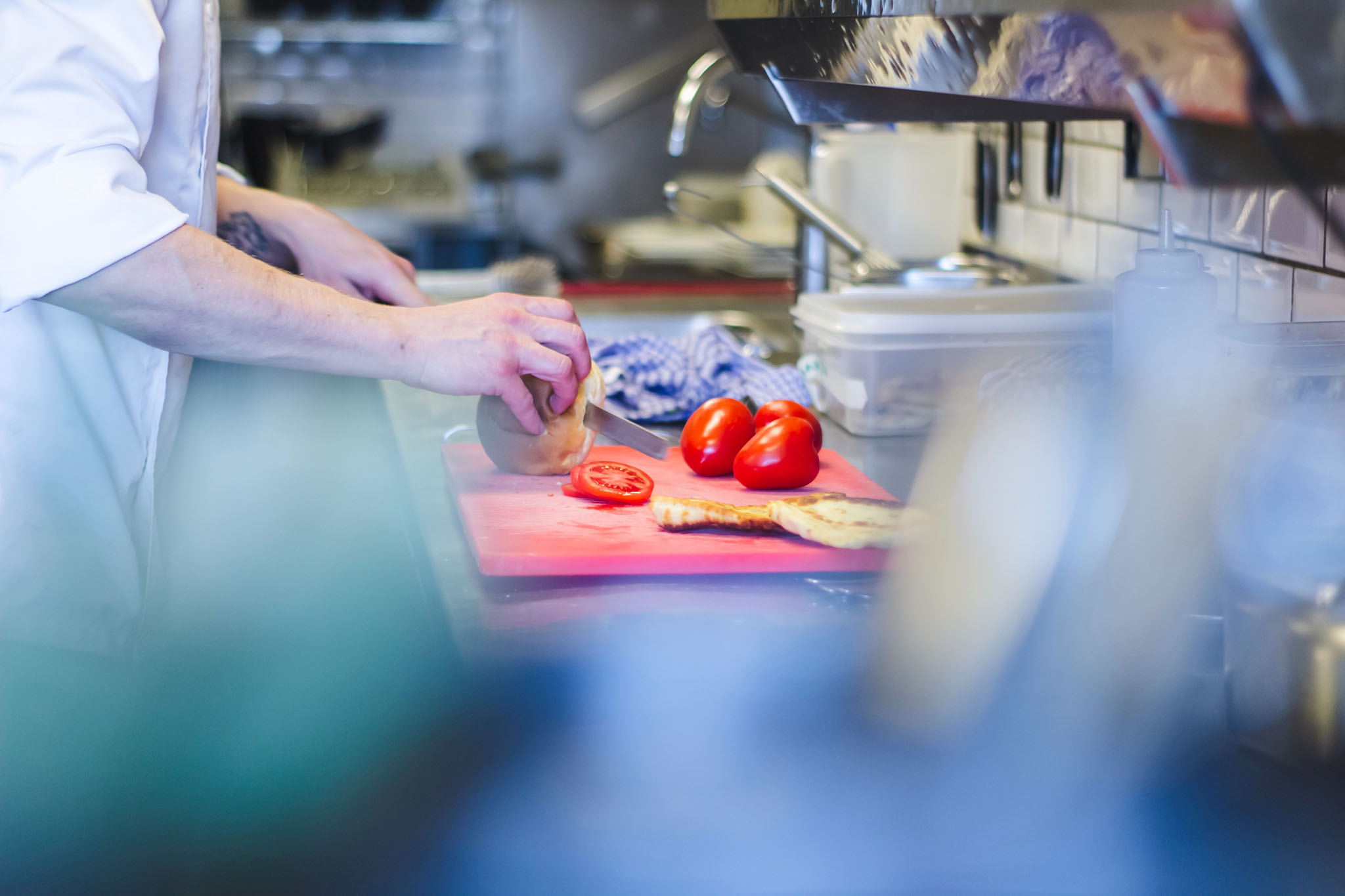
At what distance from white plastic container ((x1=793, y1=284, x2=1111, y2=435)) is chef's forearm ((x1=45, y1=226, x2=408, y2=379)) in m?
0.49

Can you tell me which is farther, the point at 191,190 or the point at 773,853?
the point at 191,190

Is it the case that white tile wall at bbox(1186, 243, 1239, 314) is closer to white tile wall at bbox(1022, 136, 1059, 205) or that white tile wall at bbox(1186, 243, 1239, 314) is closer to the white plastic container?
the white plastic container

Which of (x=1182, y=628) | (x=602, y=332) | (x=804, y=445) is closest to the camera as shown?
(x=1182, y=628)

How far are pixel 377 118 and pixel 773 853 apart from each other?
376cm

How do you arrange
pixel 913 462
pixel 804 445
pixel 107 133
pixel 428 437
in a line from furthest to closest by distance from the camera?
pixel 428 437 < pixel 913 462 < pixel 804 445 < pixel 107 133

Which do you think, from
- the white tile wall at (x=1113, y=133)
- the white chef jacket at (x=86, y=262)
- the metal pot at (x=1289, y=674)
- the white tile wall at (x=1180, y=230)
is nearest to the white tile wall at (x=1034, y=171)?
the white tile wall at (x=1180, y=230)

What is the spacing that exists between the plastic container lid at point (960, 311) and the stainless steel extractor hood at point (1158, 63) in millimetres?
341

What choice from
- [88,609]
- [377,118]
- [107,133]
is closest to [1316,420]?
[107,133]

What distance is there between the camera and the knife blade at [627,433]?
112 centimetres

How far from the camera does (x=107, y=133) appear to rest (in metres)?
0.91

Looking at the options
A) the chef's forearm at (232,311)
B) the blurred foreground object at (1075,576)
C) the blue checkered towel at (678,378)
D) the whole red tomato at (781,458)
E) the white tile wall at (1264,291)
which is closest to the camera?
the blurred foreground object at (1075,576)

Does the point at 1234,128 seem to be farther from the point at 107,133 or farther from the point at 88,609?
the point at 88,609

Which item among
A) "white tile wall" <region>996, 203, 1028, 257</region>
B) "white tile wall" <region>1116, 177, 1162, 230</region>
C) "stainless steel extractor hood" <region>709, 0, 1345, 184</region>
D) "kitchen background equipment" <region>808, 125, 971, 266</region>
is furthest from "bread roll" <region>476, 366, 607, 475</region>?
"white tile wall" <region>996, 203, 1028, 257</region>

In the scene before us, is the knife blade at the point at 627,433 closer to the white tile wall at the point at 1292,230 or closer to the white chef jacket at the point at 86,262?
the white chef jacket at the point at 86,262
